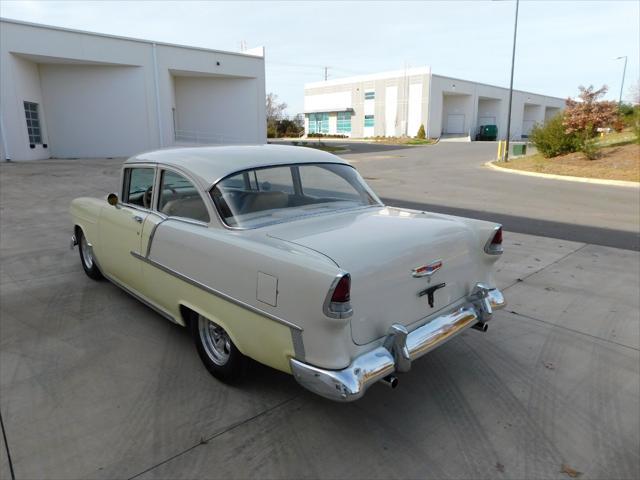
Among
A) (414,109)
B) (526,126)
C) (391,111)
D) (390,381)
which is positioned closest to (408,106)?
(414,109)

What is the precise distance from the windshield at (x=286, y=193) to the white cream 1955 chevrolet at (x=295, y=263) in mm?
10

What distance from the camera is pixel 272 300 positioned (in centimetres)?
244

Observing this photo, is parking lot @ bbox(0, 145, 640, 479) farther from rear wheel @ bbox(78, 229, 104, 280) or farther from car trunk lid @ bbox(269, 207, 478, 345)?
car trunk lid @ bbox(269, 207, 478, 345)

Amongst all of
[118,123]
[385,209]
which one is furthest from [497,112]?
[385,209]

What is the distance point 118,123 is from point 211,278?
76.2 feet

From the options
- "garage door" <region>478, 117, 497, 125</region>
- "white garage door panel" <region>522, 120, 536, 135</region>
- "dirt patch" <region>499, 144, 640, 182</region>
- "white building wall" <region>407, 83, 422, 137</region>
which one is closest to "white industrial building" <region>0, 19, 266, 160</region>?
"dirt patch" <region>499, 144, 640, 182</region>

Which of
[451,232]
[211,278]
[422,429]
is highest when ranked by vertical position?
[451,232]

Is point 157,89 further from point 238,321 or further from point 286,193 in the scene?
point 238,321

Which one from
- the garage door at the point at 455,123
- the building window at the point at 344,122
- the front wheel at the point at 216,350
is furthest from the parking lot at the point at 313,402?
the building window at the point at 344,122

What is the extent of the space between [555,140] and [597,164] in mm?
2782

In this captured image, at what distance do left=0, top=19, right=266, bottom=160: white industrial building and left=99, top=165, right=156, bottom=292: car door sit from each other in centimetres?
1914

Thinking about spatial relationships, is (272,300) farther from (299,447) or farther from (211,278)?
(299,447)

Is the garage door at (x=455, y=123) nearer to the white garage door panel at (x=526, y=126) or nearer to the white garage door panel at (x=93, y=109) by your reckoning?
the white garage door panel at (x=526, y=126)

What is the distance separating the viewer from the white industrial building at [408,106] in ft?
165
